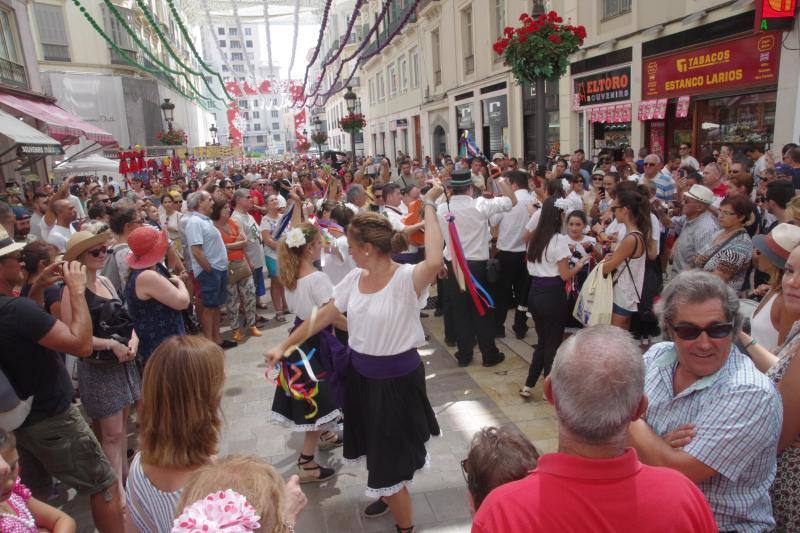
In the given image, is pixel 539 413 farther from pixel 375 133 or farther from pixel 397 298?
pixel 375 133

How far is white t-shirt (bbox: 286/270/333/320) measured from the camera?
391 cm

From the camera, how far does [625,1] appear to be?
1245cm

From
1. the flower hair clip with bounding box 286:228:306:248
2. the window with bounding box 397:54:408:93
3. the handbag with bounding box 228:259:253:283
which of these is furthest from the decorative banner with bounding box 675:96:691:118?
the window with bounding box 397:54:408:93

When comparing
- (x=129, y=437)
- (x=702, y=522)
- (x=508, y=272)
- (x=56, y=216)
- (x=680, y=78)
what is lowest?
(x=129, y=437)

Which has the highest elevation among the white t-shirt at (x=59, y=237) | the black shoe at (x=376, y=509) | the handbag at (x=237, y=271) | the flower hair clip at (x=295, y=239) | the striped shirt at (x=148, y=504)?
the flower hair clip at (x=295, y=239)

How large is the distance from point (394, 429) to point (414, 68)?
27681mm

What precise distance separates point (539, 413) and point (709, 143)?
357 inches

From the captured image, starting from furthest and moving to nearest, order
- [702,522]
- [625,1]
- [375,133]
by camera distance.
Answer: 1. [375,133]
2. [625,1]
3. [702,522]

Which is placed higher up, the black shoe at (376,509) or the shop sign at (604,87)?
the shop sign at (604,87)

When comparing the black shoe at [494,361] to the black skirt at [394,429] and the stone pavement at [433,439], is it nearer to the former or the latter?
the stone pavement at [433,439]

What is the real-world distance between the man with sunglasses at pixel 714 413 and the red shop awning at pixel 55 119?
570 inches

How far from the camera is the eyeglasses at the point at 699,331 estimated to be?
5.77 ft

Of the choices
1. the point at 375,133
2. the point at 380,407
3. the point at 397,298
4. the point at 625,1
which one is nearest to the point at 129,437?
the point at 380,407

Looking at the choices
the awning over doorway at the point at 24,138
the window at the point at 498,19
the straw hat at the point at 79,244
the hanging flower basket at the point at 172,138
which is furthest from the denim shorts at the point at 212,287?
the hanging flower basket at the point at 172,138
